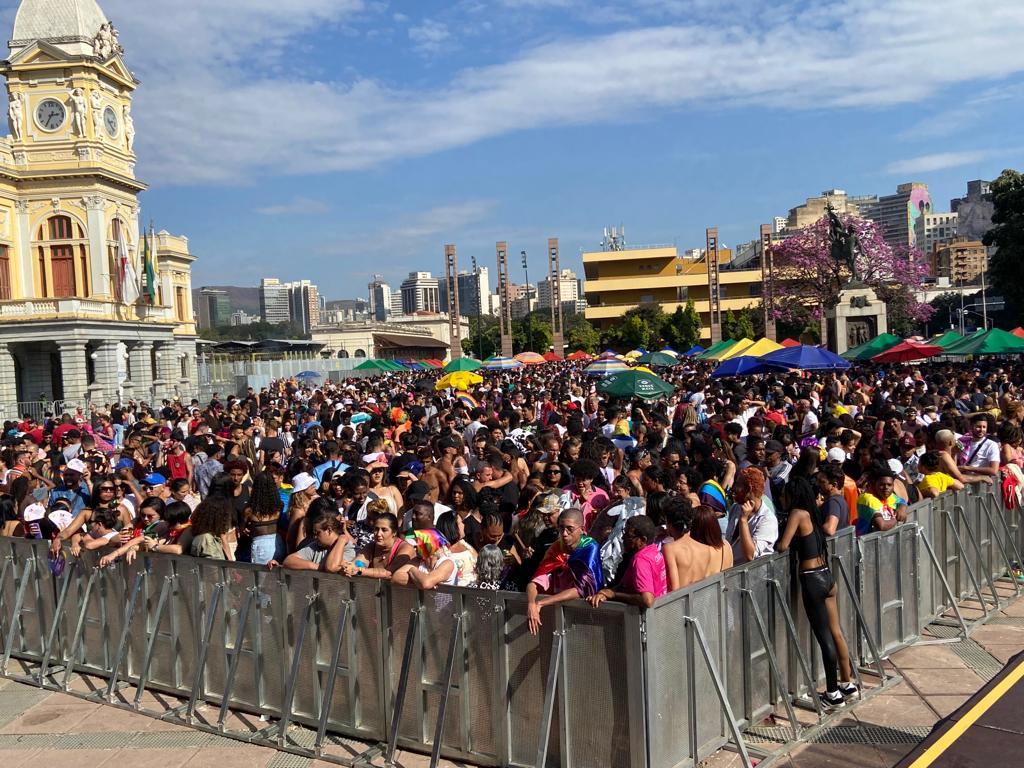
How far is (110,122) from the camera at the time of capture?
46.9 m

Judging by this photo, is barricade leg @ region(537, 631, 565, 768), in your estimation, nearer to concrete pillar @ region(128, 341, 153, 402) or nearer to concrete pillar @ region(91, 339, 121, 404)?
concrete pillar @ region(91, 339, 121, 404)

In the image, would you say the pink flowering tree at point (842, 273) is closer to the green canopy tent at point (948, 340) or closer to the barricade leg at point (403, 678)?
the green canopy tent at point (948, 340)

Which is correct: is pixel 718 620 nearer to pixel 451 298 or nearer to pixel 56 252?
pixel 56 252

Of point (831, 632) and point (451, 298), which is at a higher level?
point (451, 298)

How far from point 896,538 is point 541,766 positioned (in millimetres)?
3893

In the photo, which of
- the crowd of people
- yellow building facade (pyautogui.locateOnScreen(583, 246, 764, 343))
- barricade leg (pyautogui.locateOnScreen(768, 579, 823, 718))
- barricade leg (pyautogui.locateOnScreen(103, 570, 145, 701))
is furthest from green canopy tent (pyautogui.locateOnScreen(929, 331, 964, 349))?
yellow building facade (pyautogui.locateOnScreen(583, 246, 764, 343))

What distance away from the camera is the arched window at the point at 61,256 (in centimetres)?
4475

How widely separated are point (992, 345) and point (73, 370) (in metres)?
37.0

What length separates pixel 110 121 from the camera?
46875mm

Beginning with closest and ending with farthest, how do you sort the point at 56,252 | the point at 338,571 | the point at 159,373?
the point at 338,571 → the point at 56,252 → the point at 159,373

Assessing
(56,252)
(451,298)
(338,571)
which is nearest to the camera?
(338,571)

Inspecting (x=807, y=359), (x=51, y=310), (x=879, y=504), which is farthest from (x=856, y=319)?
(x=51, y=310)

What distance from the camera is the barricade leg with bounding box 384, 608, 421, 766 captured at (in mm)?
6238

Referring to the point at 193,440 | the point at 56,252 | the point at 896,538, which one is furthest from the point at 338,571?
the point at 56,252
